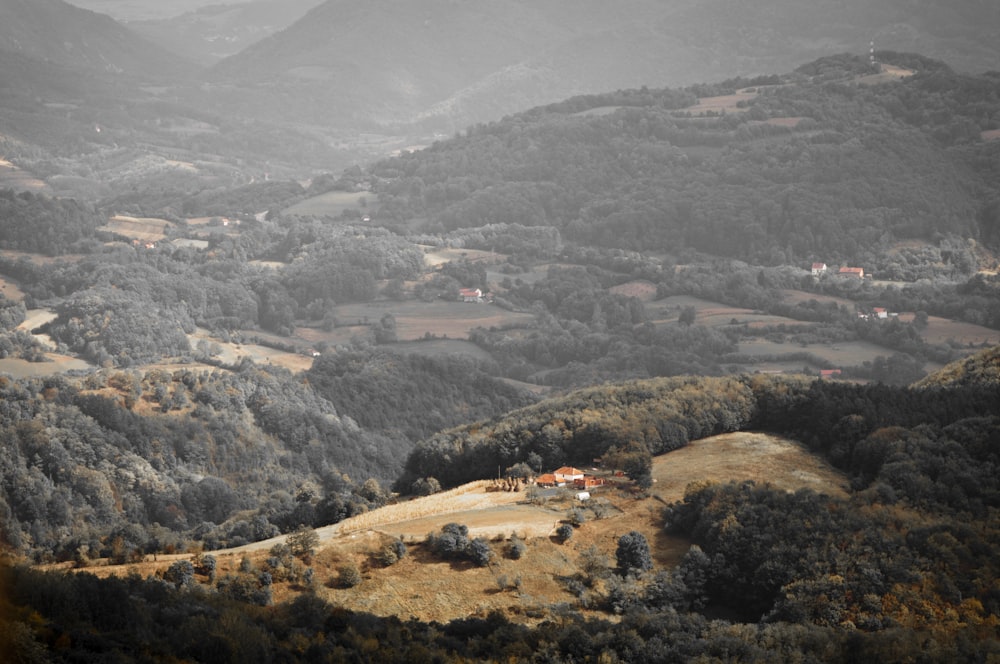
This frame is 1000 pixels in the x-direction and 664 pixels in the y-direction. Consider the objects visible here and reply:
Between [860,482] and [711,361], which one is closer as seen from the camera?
[860,482]

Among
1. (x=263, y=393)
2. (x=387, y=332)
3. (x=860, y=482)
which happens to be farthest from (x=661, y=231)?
(x=860, y=482)

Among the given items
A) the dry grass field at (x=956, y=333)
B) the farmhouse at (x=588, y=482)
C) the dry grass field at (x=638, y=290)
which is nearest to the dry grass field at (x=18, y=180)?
the dry grass field at (x=638, y=290)

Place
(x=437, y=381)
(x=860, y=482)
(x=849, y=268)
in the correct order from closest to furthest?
(x=860, y=482) < (x=437, y=381) < (x=849, y=268)

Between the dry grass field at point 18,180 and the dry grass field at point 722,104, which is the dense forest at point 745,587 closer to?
the dry grass field at point 722,104

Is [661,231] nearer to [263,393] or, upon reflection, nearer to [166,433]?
[263,393]

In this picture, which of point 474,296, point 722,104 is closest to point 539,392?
point 474,296

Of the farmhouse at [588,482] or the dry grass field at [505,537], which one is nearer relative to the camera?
the dry grass field at [505,537]
